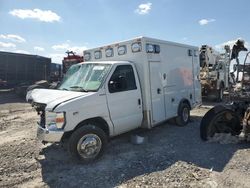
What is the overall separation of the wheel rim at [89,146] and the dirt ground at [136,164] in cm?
23

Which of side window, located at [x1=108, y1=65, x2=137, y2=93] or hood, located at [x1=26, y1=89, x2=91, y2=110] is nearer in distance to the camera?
hood, located at [x1=26, y1=89, x2=91, y2=110]

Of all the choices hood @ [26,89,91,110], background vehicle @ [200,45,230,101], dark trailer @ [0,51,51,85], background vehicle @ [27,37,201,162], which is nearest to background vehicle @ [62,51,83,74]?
dark trailer @ [0,51,51,85]

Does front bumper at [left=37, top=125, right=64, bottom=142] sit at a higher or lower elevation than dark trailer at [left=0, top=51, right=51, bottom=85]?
lower

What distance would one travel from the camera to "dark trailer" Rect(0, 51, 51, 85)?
20125mm

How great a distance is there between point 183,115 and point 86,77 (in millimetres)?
3936

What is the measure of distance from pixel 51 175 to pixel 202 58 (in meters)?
12.8

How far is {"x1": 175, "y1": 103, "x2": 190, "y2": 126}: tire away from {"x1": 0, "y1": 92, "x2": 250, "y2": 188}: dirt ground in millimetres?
988

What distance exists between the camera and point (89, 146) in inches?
229

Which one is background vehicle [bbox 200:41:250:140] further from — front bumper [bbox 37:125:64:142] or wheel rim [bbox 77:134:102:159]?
front bumper [bbox 37:125:64:142]

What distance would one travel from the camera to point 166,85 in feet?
26.8

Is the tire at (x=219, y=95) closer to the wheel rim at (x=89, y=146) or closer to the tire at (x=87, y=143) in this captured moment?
the tire at (x=87, y=143)

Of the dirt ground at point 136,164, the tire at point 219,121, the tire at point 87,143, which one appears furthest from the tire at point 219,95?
the tire at point 87,143

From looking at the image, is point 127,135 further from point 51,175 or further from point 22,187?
point 22,187

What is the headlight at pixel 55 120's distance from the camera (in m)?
5.38
